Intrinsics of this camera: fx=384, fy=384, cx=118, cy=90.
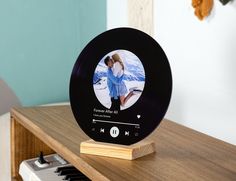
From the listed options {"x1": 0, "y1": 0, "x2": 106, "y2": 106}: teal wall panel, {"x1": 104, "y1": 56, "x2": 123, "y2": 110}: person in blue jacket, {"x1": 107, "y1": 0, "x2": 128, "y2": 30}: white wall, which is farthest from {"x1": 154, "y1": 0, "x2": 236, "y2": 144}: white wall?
{"x1": 0, "y1": 0, "x2": 106, "y2": 106}: teal wall panel

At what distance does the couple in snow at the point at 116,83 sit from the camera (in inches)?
35.3

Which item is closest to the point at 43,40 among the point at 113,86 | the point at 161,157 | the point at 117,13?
the point at 117,13

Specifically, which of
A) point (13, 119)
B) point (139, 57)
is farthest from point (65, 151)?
point (13, 119)

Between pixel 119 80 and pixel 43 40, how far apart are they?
1151mm

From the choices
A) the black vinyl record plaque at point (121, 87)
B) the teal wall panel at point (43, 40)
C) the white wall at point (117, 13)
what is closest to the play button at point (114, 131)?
the black vinyl record plaque at point (121, 87)

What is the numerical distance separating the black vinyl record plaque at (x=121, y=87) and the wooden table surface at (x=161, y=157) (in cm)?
7

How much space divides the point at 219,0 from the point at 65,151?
586mm

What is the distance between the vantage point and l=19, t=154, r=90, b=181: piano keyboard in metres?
1.14

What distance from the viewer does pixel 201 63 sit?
1176mm

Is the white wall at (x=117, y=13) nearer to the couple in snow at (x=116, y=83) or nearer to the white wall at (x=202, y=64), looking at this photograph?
the white wall at (x=202, y=64)

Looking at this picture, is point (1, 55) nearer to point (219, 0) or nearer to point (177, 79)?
point (177, 79)

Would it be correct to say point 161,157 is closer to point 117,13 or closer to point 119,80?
point 119,80

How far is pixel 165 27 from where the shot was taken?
4.37 feet

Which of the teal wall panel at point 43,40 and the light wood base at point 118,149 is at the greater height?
the teal wall panel at point 43,40
